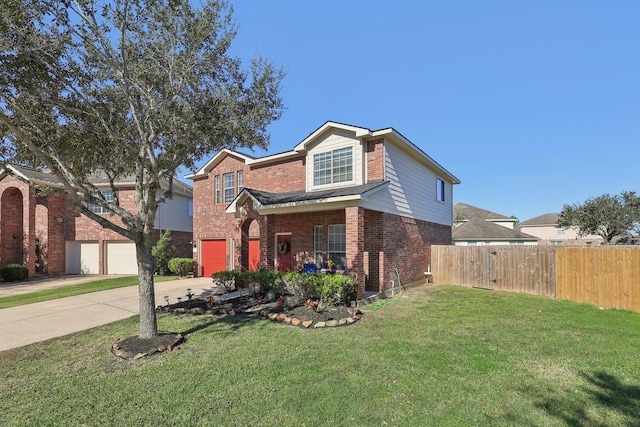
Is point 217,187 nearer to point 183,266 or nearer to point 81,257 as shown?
point 183,266

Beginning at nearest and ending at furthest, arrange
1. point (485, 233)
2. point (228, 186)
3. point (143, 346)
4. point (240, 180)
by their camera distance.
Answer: point (143, 346) → point (240, 180) → point (228, 186) → point (485, 233)

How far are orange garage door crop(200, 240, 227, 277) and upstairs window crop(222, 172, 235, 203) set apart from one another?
8.16 ft

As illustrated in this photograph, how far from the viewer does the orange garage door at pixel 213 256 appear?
17.5 m

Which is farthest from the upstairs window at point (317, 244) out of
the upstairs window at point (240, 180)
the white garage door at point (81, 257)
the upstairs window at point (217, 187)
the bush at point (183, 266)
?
the white garage door at point (81, 257)

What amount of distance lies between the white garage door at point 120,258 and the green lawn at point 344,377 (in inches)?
594

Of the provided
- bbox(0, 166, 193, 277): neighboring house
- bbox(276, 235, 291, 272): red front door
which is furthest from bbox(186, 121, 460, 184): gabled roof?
bbox(0, 166, 193, 277): neighboring house

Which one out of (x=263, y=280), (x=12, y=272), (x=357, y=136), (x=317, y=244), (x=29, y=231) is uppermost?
(x=357, y=136)

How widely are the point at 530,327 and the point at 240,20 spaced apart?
1055 cm

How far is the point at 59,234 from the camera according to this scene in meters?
21.1

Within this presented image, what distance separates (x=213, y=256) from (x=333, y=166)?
31.5 ft

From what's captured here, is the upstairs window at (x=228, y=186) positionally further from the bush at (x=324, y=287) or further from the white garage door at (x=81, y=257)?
→ the white garage door at (x=81, y=257)

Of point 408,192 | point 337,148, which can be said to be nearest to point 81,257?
point 337,148

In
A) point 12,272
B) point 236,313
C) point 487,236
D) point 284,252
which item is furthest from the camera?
point 487,236

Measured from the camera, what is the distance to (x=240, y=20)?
7844 mm
